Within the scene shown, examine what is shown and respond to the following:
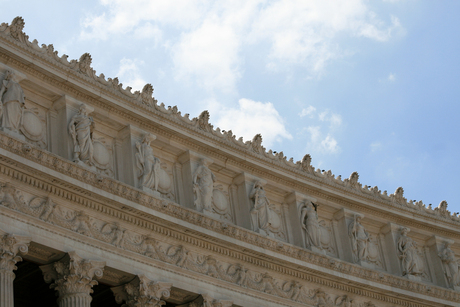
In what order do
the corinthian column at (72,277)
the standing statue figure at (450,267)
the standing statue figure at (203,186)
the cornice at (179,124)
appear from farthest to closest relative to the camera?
the standing statue figure at (450,267) < the standing statue figure at (203,186) < the cornice at (179,124) < the corinthian column at (72,277)

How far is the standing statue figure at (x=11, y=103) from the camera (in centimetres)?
2006

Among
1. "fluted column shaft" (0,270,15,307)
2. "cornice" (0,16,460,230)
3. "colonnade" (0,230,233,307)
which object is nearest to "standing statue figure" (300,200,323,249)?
"cornice" (0,16,460,230)

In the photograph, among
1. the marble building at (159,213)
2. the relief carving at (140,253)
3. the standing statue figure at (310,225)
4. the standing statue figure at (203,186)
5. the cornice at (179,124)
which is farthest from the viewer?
the standing statue figure at (310,225)

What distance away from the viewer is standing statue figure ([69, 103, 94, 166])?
2117cm

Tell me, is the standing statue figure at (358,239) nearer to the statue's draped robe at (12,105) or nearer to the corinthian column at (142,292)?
the corinthian column at (142,292)

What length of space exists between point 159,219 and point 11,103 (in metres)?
4.65

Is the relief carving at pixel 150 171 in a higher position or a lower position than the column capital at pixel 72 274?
higher

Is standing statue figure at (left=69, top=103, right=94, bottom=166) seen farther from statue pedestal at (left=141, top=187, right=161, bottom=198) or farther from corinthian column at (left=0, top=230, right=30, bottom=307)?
corinthian column at (left=0, top=230, right=30, bottom=307)

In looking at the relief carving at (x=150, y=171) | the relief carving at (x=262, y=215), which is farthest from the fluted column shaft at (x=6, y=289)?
the relief carving at (x=262, y=215)

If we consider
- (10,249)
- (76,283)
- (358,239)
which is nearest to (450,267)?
(358,239)

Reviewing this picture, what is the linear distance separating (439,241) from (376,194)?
10.9 feet

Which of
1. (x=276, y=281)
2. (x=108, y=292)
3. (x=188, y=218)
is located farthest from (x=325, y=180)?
(x=108, y=292)

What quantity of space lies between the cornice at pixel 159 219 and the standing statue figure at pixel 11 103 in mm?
930

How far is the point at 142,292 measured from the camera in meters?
20.4
